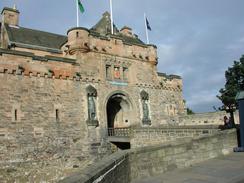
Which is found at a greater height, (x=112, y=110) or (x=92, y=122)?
(x=112, y=110)

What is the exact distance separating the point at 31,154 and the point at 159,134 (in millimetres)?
7691

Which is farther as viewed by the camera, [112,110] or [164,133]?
[112,110]

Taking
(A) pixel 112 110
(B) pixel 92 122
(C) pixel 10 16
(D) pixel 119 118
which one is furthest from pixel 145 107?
(C) pixel 10 16

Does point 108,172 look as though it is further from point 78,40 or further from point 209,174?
point 78,40

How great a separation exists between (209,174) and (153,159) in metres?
1.46

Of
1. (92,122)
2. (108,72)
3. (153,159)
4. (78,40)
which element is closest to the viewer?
(153,159)

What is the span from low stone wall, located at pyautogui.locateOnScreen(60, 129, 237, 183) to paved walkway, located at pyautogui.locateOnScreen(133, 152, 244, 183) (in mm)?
231

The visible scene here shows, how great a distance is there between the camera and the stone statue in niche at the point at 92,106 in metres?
18.0

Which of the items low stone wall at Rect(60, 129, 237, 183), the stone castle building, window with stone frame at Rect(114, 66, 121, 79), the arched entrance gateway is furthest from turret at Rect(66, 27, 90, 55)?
low stone wall at Rect(60, 129, 237, 183)

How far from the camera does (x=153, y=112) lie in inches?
880

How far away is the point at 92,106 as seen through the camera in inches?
723

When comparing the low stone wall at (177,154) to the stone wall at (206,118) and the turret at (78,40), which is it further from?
the stone wall at (206,118)

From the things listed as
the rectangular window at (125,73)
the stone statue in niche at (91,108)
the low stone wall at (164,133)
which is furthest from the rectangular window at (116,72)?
the low stone wall at (164,133)

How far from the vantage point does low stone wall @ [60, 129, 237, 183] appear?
16.4 feet
